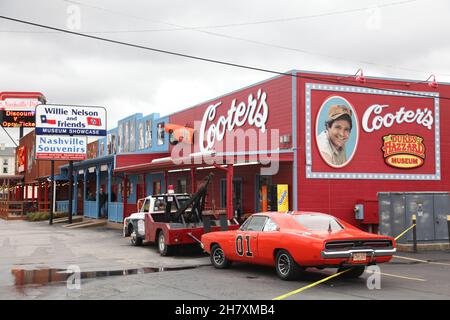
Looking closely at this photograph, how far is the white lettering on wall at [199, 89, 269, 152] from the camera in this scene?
22.0 meters

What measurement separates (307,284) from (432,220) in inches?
381

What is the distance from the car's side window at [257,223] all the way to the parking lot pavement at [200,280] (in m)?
1.02

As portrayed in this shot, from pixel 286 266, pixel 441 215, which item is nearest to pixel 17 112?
pixel 441 215

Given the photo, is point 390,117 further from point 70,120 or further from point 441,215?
point 70,120

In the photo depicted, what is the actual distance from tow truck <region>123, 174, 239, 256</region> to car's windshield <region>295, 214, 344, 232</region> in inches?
171

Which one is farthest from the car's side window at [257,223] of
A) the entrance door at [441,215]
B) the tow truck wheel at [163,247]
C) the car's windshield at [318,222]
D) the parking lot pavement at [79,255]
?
the entrance door at [441,215]

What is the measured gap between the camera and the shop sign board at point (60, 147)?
3272 cm

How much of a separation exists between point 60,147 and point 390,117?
19994 millimetres

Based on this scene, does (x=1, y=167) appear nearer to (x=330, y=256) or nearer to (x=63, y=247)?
(x=63, y=247)

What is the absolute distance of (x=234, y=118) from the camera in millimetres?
24188

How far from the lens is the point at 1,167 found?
485ft

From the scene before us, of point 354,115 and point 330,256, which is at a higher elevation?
point 354,115

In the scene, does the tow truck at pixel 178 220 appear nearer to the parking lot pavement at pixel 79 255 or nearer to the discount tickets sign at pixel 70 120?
the parking lot pavement at pixel 79 255
